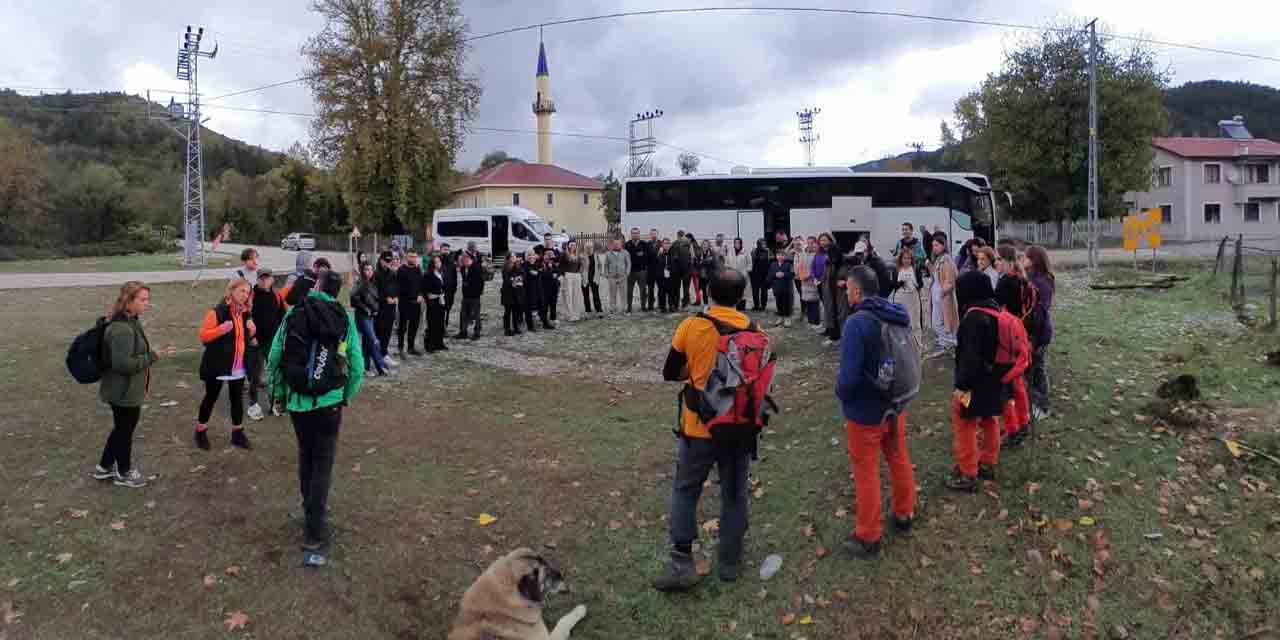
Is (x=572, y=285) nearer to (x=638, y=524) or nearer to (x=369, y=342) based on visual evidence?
(x=369, y=342)

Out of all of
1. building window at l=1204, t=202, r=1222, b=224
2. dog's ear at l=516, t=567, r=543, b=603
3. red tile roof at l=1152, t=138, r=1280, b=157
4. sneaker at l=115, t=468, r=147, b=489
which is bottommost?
dog's ear at l=516, t=567, r=543, b=603

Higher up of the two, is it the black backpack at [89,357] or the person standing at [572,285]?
the person standing at [572,285]

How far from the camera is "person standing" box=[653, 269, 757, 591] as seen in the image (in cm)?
422

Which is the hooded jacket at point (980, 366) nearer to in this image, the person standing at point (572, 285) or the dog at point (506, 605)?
the dog at point (506, 605)

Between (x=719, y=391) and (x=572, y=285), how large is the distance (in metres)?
11.4

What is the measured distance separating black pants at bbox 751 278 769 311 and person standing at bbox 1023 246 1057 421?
332 inches

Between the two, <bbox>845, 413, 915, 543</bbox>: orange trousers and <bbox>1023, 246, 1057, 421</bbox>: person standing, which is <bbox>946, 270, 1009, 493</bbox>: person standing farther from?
<bbox>1023, 246, 1057, 421</bbox>: person standing

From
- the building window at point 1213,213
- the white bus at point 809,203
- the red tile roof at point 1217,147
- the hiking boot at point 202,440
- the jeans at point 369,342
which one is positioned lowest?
the hiking boot at point 202,440

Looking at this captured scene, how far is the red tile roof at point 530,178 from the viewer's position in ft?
199

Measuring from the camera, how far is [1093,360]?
28.4 ft

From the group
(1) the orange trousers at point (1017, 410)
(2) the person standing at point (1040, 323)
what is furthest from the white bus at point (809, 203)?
(1) the orange trousers at point (1017, 410)

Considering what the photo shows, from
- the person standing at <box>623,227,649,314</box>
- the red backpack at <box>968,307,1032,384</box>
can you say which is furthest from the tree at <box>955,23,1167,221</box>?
the red backpack at <box>968,307,1032,384</box>

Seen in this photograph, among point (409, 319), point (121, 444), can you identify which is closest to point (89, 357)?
point (121, 444)

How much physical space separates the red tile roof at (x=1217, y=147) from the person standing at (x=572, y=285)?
167 ft
